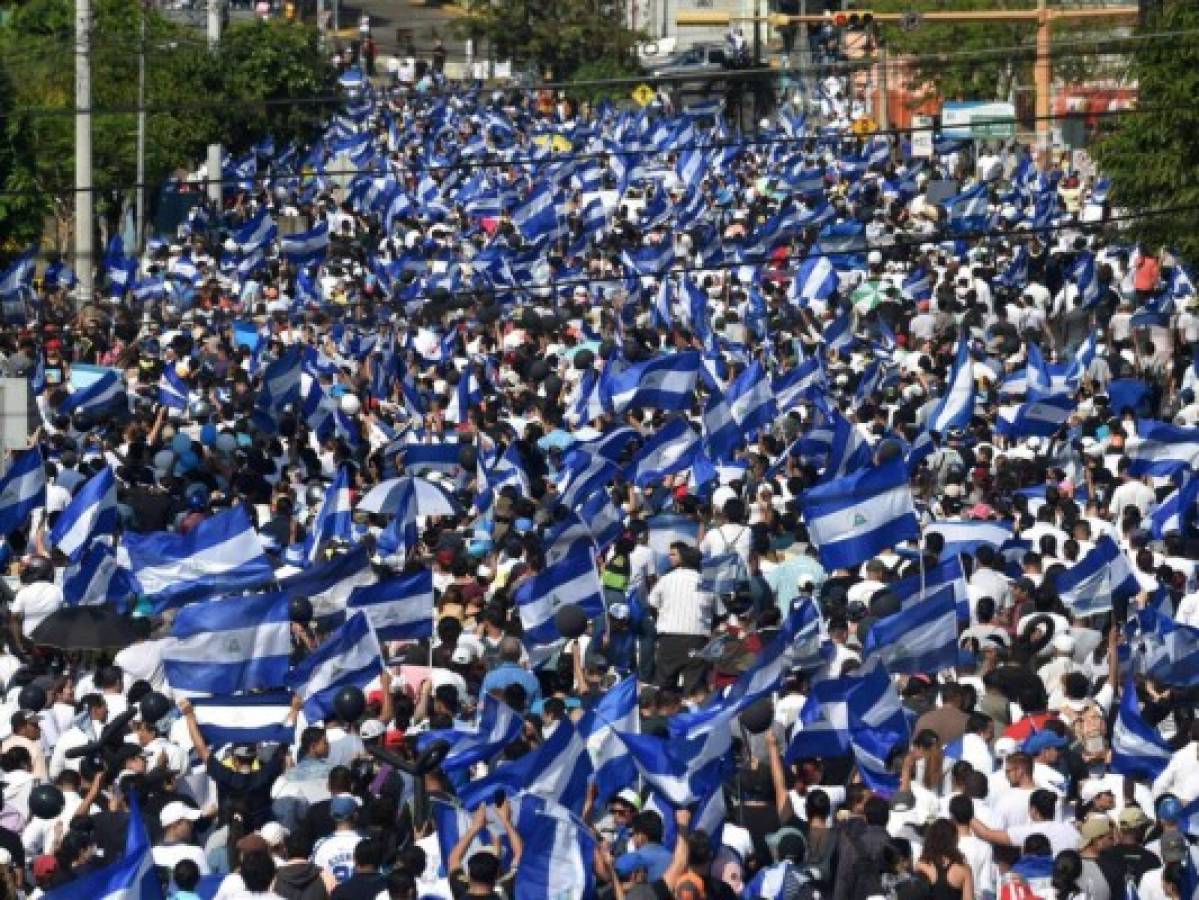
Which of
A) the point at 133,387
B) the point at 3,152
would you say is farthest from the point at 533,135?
the point at 133,387

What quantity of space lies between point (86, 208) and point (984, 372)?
13.2m

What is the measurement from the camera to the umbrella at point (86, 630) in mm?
20172

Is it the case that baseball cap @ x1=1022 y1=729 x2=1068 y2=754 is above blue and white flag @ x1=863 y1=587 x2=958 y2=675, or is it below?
below

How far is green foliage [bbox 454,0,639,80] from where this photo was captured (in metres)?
77.6

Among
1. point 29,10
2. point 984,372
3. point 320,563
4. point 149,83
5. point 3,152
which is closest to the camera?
point 320,563

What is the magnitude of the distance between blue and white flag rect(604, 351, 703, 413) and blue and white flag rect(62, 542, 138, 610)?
659 cm

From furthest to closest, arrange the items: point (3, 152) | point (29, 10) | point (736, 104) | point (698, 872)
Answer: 1. point (736, 104)
2. point (29, 10)
3. point (3, 152)
4. point (698, 872)

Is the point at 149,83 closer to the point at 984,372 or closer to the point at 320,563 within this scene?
the point at 984,372

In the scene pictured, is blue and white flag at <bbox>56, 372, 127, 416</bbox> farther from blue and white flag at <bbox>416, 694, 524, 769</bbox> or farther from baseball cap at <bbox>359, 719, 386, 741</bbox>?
blue and white flag at <bbox>416, 694, 524, 769</bbox>

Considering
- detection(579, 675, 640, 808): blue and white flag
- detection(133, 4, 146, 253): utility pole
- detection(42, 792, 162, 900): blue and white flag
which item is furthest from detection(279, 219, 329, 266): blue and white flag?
detection(42, 792, 162, 900): blue and white flag

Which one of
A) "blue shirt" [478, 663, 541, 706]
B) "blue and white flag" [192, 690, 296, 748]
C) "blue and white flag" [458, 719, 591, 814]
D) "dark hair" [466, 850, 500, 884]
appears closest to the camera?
"dark hair" [466, 850, 500, 884]

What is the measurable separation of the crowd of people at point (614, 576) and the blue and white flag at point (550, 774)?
0.07 feet

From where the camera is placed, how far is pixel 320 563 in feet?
69.3

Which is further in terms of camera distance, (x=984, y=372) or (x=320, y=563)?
(x=984, y=372)
